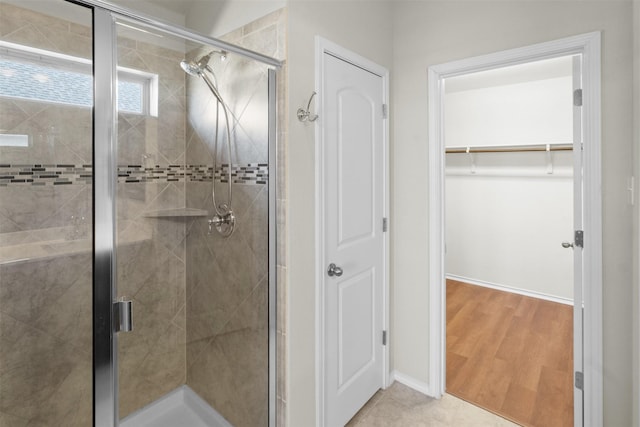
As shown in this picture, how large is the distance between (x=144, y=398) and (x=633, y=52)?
2.62 metres

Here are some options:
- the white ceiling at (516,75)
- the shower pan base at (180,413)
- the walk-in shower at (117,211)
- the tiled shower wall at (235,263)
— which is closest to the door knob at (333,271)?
the tiled shower wall at (235,263)

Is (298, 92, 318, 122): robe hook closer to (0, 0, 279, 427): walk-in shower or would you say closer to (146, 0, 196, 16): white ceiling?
(0, 0, 279, 427): walk-in shower

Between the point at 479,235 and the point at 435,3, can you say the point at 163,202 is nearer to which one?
the point at 435,3

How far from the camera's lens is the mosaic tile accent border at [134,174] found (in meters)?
1.03

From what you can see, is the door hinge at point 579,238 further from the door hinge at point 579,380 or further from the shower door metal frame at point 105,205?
the shower door metal frame at point 105,205

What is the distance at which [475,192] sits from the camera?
439 centimetres

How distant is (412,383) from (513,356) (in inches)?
39.4

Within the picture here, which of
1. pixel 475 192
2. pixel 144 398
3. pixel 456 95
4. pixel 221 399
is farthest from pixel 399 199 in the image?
pixel 456 95

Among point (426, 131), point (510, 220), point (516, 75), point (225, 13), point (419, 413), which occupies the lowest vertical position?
point (419, 413)

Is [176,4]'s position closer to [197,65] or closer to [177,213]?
[197,65]

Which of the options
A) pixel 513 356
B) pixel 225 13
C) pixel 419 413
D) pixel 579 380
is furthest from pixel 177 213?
pixel 513 356

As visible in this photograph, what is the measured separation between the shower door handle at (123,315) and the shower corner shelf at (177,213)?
12.4 inches

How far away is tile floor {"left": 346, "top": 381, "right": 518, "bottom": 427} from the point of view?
2023 mm

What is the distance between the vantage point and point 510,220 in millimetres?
4137
